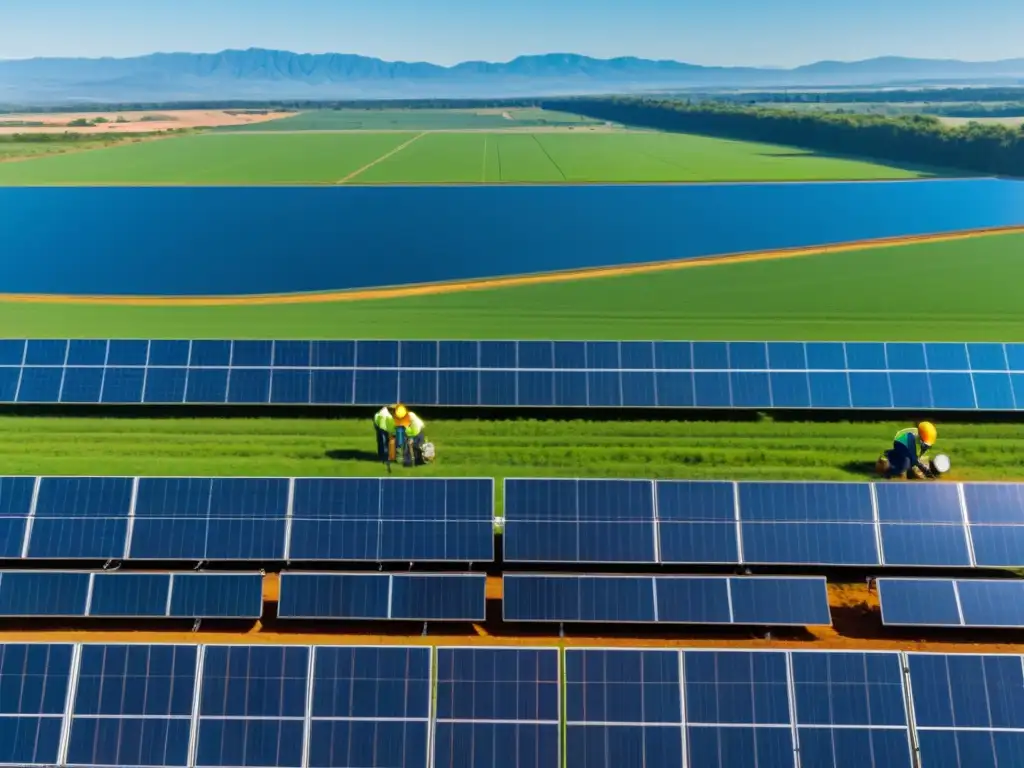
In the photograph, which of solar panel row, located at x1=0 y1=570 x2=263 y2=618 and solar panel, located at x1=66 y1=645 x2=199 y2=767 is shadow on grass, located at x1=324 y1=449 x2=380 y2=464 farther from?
solar panel, located at x1=66 y1=645 x2=199 y2=767

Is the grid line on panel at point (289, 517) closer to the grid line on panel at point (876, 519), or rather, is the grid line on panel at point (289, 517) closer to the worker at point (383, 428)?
the worker at point (383, 428)

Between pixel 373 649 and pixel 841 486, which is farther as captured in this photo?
Result: pixel 841 486

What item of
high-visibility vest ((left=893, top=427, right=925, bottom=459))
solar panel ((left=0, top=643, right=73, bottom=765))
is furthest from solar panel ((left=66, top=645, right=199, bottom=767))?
high-visibility vest ((left=893, top=427, right=925, bottom=459))

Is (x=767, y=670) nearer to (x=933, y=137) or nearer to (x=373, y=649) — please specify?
(x=373, y=649)

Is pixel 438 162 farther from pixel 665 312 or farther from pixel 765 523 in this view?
pixel 765 523

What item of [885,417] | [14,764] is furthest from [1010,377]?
[14,764]

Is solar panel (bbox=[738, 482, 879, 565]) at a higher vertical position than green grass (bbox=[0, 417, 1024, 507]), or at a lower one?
lower
